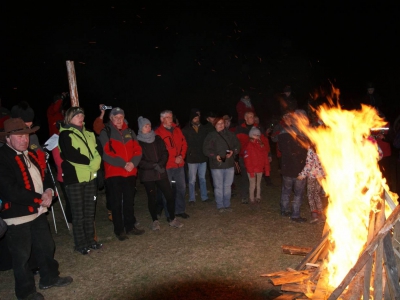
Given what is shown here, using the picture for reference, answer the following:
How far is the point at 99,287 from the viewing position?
202 inches

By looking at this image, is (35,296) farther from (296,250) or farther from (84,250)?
(296,250)

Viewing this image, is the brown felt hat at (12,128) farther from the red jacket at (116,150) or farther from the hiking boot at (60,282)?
the hiking boot at (60,282)

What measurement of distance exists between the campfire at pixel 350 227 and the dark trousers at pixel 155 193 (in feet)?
9.68

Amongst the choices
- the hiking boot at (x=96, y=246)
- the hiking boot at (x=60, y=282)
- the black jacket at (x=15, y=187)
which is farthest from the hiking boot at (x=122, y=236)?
the black jacket at (x=15, y=187)

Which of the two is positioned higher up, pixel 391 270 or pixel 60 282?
pixel 391 270

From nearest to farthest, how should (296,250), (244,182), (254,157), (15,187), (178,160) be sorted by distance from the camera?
1. (15,187)
2. (296,250)
3. (178,160)
4. (254,157)
5. (244,182)

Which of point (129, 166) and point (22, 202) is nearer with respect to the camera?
point (22, 202)

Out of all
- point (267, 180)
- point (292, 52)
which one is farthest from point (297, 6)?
point (267, 180)

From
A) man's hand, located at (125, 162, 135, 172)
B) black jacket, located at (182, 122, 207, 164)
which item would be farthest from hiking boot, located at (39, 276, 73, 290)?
black jacket, located at (182, 122, 207, 164)

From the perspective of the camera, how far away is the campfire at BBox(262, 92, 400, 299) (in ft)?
12.4

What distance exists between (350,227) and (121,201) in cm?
411

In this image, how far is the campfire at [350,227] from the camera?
12.4 ft

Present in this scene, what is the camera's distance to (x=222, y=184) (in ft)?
27.5

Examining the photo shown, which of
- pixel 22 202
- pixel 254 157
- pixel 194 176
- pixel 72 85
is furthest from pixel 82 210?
pixel 254 157
